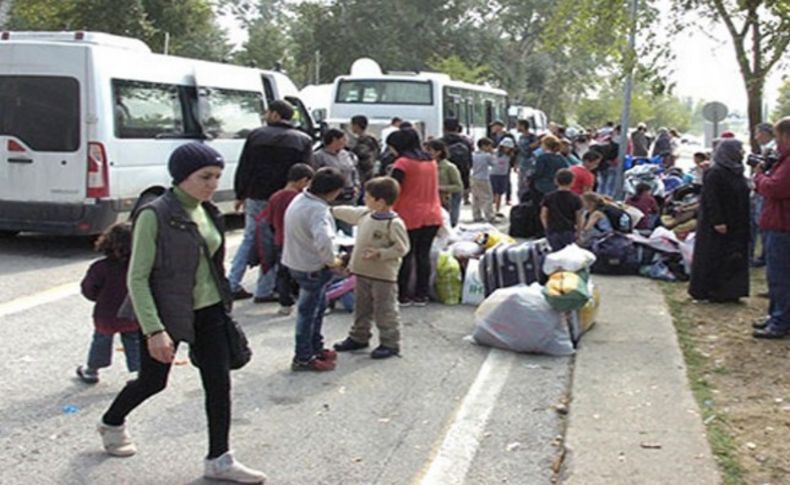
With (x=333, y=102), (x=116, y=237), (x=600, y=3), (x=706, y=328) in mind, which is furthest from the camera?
(x=333, y=102)

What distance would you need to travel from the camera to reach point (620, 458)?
4.77m

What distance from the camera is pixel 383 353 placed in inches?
263

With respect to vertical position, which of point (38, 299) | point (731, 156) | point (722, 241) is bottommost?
point (38, 299)

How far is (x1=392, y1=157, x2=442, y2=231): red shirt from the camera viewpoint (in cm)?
816

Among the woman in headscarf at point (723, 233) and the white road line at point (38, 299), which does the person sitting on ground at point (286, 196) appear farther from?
the woman in headscarf at point (723, 233)

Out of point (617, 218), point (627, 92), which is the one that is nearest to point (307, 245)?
point (617, 218)

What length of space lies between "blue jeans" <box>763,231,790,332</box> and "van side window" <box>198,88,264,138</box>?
7.58 meters

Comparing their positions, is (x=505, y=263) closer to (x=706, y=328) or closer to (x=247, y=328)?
(x=706, y=328)

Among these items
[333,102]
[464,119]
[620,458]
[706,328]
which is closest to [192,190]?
[620,458]

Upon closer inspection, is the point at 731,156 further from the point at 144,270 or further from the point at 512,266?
the point at 144,270

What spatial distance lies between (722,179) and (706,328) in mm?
1453

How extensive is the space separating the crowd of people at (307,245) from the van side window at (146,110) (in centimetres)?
235

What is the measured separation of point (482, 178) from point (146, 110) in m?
6.05

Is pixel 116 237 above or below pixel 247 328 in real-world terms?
above
